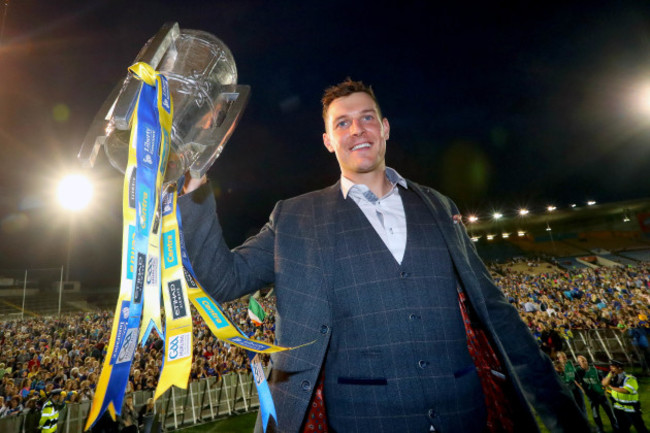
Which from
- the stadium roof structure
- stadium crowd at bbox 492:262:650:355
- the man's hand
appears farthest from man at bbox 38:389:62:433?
the stadium roof structure

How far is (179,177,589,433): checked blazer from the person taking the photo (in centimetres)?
152

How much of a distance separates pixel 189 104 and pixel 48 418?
9330 millimetres

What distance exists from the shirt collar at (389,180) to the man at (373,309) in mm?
15

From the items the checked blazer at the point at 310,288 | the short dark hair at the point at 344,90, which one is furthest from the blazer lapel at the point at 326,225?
the short dark hair at the point at 344,90

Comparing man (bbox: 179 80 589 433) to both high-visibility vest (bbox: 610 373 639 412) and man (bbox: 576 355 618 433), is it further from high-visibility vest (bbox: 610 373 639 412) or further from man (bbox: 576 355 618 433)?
man (bbox: 576 355 618 433)

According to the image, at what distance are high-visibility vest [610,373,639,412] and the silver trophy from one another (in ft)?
31.5

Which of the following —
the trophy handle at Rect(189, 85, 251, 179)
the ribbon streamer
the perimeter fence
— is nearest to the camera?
the ribbon streamer

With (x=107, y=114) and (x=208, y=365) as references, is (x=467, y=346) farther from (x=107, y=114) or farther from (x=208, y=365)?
(x=208, y=365)

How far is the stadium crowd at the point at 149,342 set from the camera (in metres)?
10.0

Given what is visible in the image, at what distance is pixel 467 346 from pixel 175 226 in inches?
61.2

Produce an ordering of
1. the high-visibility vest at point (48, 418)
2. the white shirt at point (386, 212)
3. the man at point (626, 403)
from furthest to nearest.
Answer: the high-visibility vest at point (48, 418) < the man at point (626, 403) < the white shirt at point (386, 212)

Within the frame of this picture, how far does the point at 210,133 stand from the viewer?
132 centimetres

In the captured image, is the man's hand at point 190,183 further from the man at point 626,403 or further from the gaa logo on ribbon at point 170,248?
the man at point 626,403

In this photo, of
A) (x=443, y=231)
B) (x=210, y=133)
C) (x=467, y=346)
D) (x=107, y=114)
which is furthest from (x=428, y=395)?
(x=107, y=114)
